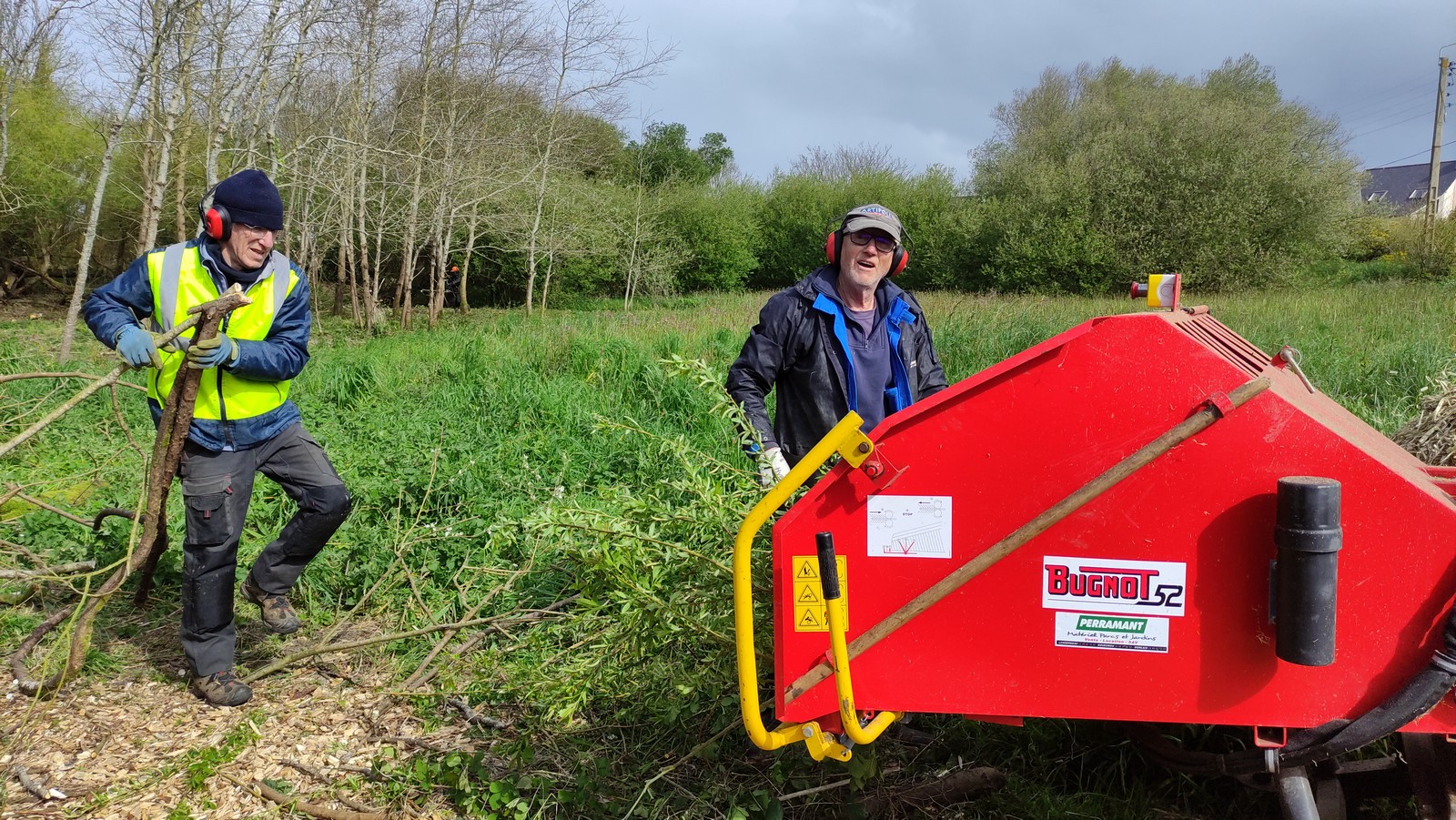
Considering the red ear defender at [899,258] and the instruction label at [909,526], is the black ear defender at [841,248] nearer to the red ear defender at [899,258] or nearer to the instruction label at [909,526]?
the red ear defender at [899,258]

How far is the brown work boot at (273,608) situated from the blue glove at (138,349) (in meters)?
1.27

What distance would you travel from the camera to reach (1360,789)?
2.48 meters

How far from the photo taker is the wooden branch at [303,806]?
2.88m

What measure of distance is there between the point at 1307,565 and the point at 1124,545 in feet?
1.05

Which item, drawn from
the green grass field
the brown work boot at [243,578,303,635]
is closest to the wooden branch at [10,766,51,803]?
the green grass field

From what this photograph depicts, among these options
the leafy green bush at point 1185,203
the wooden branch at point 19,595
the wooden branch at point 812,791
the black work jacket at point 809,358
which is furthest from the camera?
the leafy green bush at point 1185,203

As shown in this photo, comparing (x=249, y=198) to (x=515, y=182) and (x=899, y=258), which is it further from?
(x=515, y=182)

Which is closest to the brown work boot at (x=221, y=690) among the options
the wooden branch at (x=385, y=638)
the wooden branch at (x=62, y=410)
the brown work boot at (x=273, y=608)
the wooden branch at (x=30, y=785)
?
the wooden branch at (x=385, y=638)

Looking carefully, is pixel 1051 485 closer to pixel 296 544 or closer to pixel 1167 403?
pixel 1167 403

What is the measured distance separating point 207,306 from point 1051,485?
2734mm

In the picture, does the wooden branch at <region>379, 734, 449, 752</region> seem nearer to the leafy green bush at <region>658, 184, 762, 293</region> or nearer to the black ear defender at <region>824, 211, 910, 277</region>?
the black ear defender at <region>824, 211, 910, 277</region>

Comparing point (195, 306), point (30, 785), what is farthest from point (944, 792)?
point (195, 306)

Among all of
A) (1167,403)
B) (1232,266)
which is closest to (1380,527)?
(1167,403)

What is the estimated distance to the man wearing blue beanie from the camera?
3297 mm
